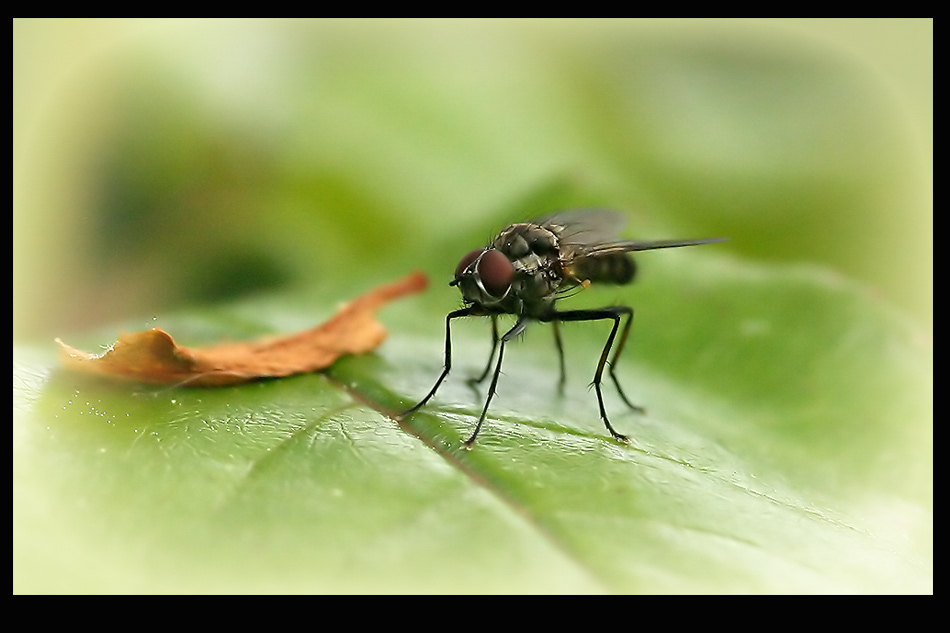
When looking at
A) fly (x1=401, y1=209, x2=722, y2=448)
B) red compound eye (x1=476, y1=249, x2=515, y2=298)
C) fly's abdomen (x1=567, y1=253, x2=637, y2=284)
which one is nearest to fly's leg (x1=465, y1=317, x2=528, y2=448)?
fly (x1=401, y1=209, x2=722, y2=448)

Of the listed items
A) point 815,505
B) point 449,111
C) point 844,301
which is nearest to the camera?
point 815,505

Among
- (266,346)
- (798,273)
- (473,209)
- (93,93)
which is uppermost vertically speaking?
(93,93)

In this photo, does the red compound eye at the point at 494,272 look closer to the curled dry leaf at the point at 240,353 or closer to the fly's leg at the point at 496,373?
the fly's leg at the point at 496,373

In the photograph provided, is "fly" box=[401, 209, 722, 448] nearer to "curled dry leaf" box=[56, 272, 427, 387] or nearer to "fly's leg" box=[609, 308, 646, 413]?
"fly's leg" box=[609, 308, 646, 413]

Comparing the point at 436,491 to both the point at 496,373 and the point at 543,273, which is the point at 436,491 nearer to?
the point at 496,373

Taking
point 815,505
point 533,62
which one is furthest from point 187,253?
point 815,505

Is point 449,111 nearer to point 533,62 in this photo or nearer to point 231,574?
point 533,62

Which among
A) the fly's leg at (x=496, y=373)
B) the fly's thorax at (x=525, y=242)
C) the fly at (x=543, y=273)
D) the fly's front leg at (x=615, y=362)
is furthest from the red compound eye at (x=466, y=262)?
the fly's front leg at (x=615, y=362)
